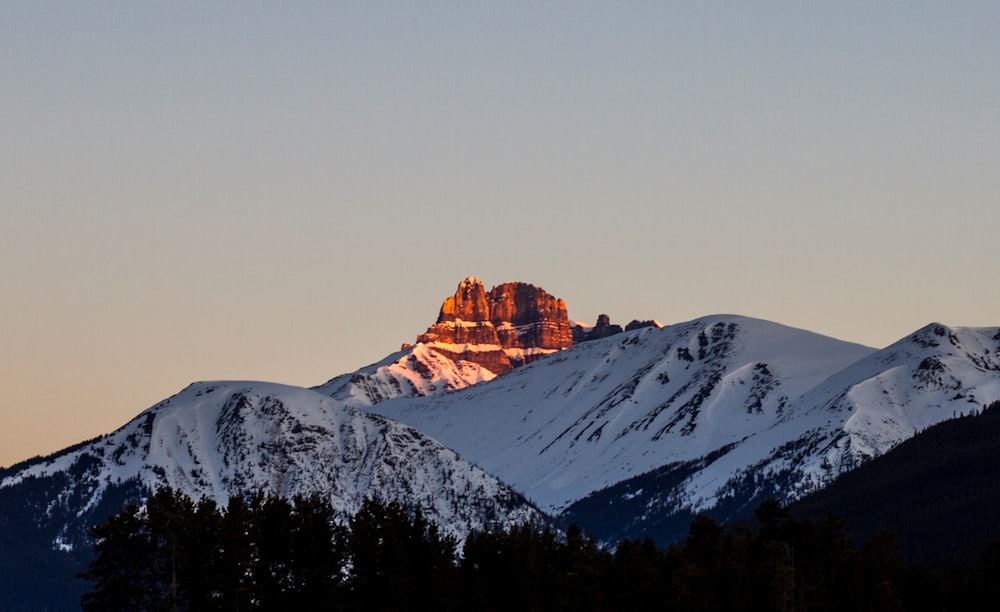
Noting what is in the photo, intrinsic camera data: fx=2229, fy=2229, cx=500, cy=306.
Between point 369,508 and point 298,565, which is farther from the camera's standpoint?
point 369,508

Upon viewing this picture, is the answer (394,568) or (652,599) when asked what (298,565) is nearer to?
(394,568)

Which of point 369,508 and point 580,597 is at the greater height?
point 369,508

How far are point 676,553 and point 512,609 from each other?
14506mm

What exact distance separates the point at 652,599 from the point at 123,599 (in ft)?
150

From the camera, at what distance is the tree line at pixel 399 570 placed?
15725cm

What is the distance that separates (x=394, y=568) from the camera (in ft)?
585

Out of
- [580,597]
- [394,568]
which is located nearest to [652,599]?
[580,597]

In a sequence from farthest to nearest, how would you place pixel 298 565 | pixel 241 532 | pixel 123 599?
pixel 298 565, pixel 241 532, pixel 123 599

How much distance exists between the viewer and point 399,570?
178375mm

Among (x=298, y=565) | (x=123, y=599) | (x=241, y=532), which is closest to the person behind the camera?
(x=123, y=599)

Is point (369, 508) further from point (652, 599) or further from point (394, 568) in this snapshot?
point (652, 599)

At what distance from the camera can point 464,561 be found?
195125mm

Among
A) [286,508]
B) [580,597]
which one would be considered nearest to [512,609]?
[580,597]

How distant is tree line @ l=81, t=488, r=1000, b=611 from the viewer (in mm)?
157250
